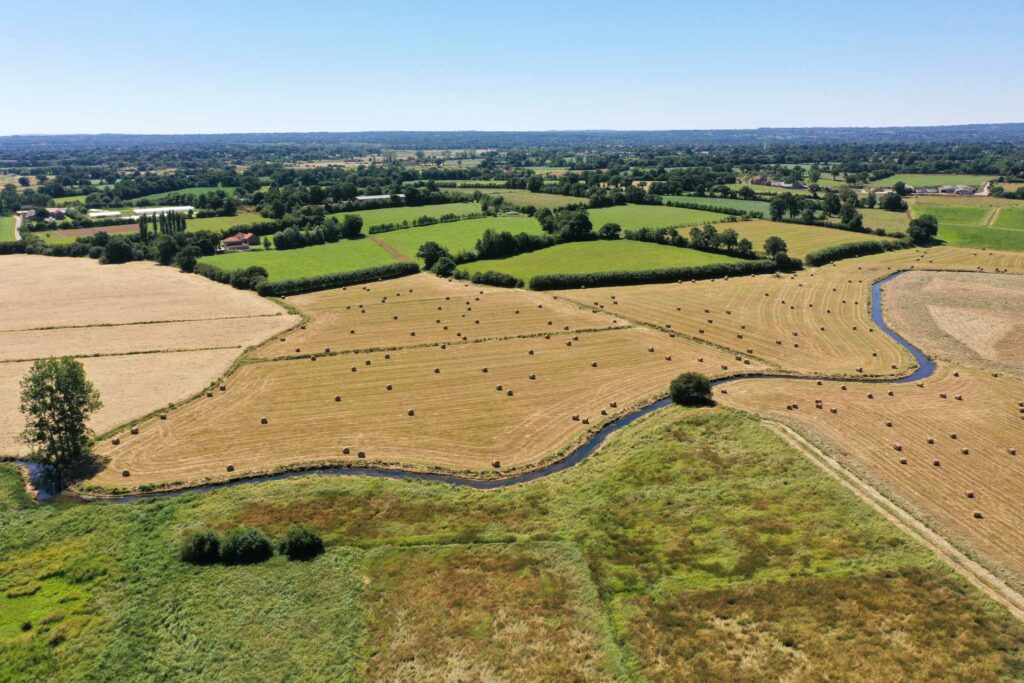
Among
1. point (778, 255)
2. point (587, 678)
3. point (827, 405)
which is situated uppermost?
point (778, 255)

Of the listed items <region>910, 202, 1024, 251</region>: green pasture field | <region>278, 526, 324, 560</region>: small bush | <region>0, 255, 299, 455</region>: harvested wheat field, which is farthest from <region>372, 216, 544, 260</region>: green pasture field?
<region>910, 202, 1024, 251</region>: green pasture field

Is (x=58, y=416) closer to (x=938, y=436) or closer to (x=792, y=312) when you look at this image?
(x=938, y=436)

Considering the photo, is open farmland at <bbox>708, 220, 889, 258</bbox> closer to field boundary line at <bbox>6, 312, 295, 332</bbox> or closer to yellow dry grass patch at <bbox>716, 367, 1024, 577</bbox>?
yellow dry grass patch at <bbox>716, 367, 1024, 577</bbox>

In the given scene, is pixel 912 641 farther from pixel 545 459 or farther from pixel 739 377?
pixel 739 377

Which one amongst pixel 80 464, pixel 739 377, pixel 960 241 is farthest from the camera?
pixel 960 241

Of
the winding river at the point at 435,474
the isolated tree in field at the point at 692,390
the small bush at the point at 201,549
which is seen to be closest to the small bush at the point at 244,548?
the small bush at the point at 201,549

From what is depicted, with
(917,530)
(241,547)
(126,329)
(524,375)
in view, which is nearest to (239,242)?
(126,329)

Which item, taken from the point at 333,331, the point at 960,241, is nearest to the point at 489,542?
the point at 333,331
